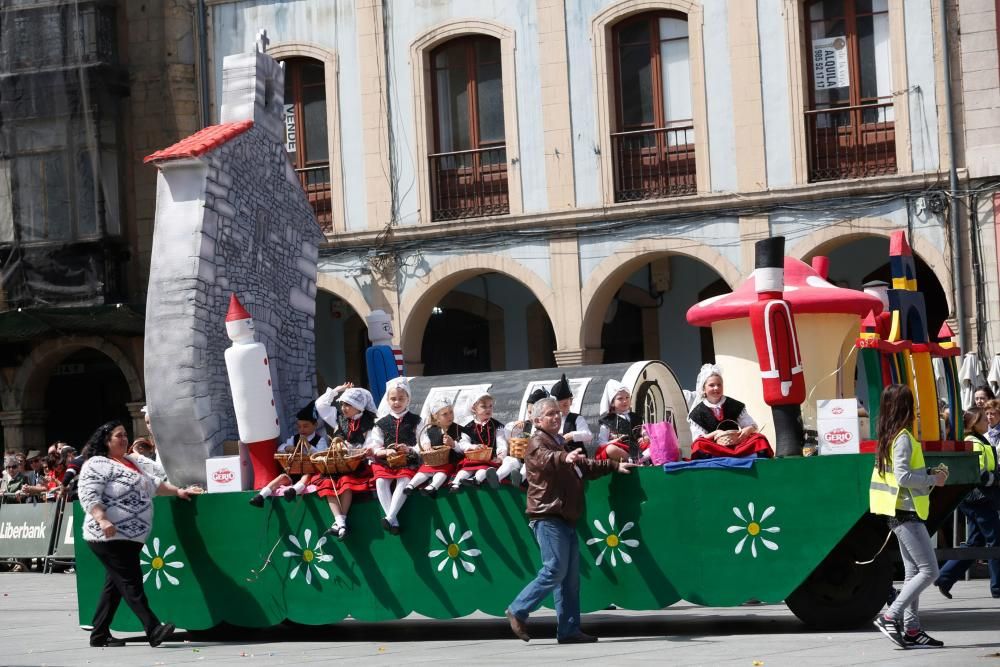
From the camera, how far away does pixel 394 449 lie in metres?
13.2

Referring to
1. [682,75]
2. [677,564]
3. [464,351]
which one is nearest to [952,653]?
[677,564]

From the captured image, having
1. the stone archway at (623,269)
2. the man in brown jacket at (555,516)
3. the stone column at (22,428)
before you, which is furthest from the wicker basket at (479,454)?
the stone column at (22,428)

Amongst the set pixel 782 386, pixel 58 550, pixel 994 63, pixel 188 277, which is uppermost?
pixel 994 63

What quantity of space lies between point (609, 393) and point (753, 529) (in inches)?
92.0

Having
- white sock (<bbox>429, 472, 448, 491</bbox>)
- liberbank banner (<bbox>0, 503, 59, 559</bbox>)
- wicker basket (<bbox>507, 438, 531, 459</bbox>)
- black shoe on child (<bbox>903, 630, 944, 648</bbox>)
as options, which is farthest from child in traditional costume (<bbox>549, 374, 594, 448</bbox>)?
liberbank banner (<bbox>0, 503, 59, 559</bbox>)

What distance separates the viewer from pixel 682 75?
2598 cm

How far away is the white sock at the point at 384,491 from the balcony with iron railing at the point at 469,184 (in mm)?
14022

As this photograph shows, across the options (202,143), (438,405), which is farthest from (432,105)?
(438,405)

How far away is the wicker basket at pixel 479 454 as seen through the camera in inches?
512

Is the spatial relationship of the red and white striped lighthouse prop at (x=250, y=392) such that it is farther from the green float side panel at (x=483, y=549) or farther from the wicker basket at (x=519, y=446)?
the wicker basket at (x=519, y=446)

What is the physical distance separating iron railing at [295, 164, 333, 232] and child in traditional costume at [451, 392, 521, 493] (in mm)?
14788

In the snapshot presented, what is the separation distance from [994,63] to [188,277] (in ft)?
44.0

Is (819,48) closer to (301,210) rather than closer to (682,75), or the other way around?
(682,75)

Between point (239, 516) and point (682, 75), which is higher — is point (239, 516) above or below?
below
